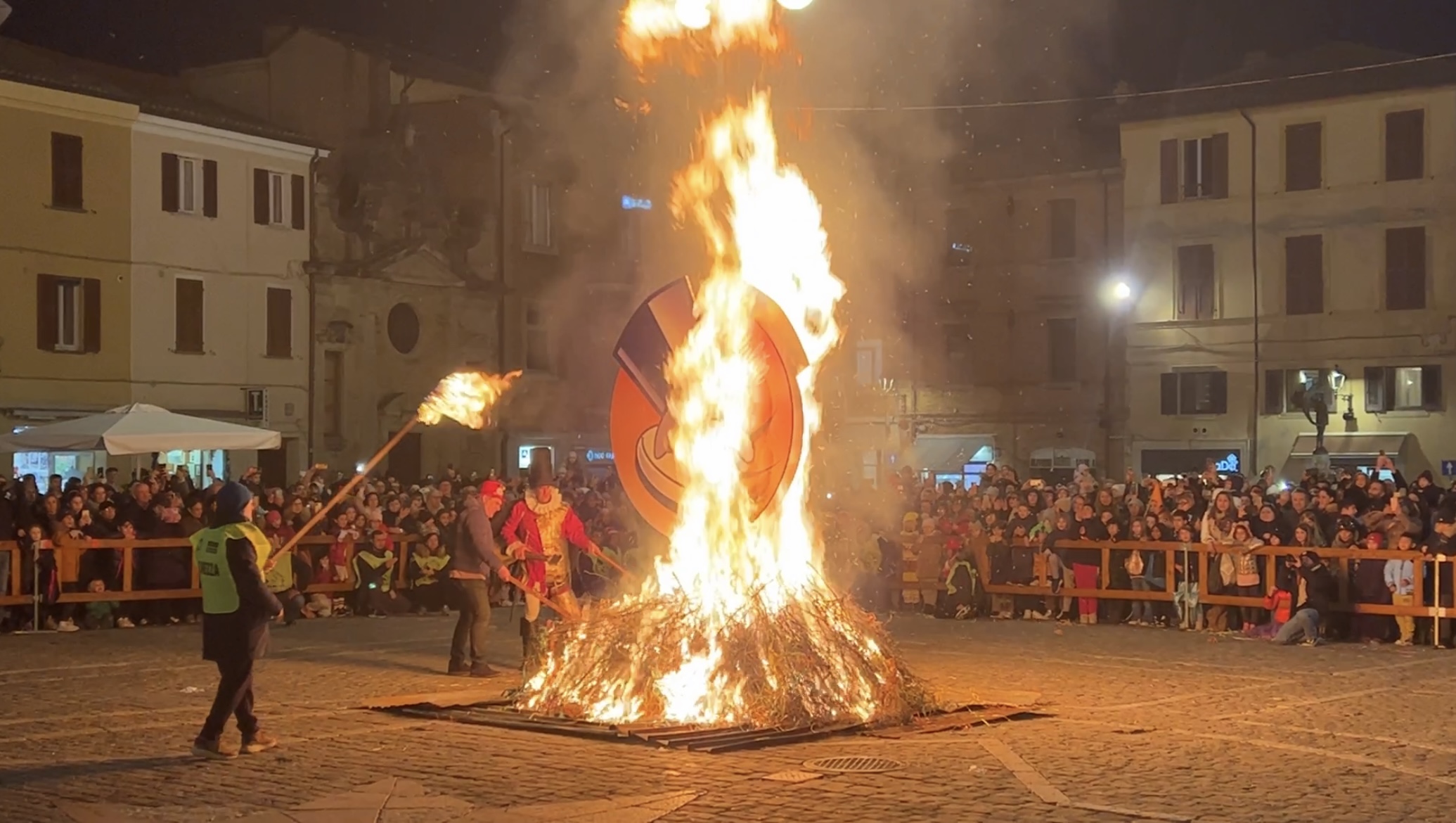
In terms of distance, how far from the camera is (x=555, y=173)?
4591 cm

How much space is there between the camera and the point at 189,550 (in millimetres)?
22422

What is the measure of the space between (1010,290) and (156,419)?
29.6 metres

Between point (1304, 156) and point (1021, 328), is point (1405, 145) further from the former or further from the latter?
point (1021, 328)

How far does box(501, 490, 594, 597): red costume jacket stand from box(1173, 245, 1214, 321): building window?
33.4m

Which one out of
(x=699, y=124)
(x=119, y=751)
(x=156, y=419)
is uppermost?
(x=699, y=124)

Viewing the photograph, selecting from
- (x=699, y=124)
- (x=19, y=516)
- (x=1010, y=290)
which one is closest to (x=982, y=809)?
(x=699, y=124)

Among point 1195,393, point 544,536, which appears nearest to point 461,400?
point 544,536

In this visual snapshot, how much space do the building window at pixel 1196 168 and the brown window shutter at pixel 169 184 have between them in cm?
2467

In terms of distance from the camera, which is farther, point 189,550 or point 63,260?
point 63,260

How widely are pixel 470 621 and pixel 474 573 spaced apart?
495 mm

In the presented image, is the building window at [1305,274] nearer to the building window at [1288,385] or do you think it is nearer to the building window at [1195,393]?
the building window at [1288,385]

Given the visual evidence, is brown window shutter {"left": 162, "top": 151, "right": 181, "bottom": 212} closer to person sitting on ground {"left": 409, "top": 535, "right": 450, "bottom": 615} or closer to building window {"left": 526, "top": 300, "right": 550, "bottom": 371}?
building window {"left": 526, "top": 300, "right": 550, "bottom": 371}

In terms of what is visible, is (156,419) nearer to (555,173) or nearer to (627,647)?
(627,647)

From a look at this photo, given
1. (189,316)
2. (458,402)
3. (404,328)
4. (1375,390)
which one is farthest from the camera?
(404,328)
